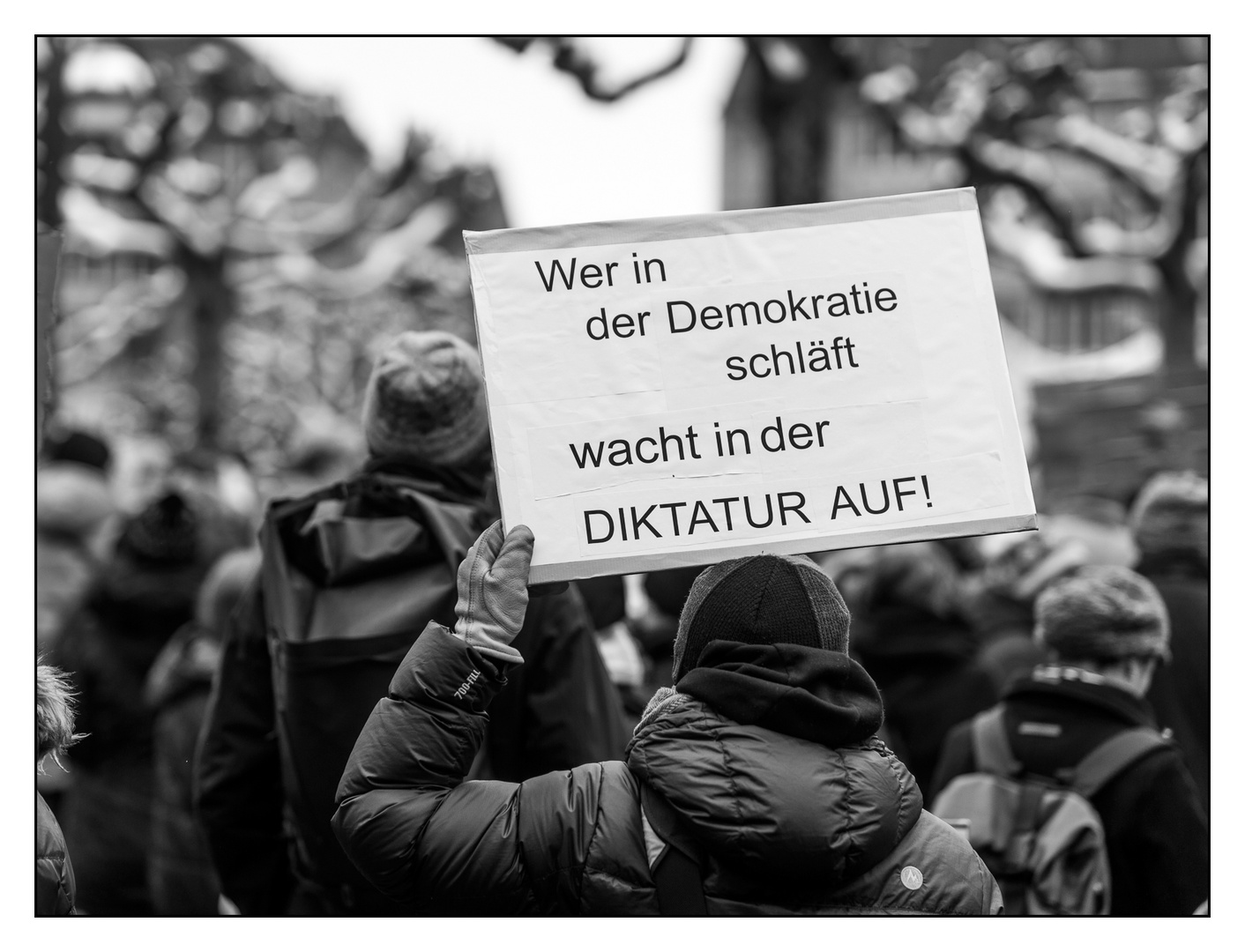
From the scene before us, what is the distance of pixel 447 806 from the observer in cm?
198

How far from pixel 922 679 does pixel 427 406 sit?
7.56ft

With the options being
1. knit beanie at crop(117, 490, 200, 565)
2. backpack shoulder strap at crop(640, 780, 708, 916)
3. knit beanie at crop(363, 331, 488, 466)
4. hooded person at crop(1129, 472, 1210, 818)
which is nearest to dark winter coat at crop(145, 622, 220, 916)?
knit beanie at crop(117, 490, 200, 565)

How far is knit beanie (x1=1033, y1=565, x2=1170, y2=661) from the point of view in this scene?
3559mm

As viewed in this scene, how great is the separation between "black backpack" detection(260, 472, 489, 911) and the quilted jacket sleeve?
585 mm

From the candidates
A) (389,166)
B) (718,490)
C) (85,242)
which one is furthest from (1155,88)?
(718,490)

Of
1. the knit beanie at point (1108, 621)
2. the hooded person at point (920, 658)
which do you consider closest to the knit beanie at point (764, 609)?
the knit beanie at point (1108, 621)

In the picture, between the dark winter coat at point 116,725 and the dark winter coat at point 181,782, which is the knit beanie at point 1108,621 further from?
the dark winter coat at point 116,725

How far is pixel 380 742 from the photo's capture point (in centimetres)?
202

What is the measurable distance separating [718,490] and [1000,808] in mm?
1508

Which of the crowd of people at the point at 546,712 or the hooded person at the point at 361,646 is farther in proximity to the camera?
the hooded person at the point at 361,646

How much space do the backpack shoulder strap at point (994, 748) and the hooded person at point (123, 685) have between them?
275 centimetres

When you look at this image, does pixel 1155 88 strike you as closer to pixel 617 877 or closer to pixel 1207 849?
pixel 1207 849

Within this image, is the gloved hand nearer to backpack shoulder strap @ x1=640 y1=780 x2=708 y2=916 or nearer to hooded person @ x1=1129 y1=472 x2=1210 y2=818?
backpack shoulder strap @ x1=640 y1=780 x2=708 y2=916

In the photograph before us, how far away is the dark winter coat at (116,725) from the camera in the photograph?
15.4ft
